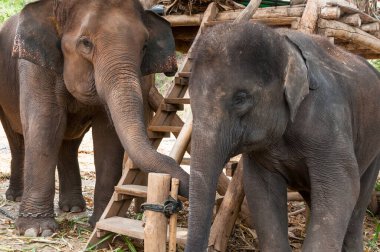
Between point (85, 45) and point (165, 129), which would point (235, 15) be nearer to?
point (165, 129)

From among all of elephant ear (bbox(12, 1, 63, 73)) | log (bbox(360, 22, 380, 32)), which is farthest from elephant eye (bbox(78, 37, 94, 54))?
log (bbox(360, 22, 380, 32))

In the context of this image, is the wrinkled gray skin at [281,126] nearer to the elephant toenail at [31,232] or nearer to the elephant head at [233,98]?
the elephant head at [233,98]

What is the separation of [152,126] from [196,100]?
2.00 meters

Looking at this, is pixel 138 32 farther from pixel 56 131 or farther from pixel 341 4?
pixel 341 4

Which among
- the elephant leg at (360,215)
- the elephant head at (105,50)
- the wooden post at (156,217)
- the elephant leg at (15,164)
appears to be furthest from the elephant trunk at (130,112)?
the elephant leg at (15,164)

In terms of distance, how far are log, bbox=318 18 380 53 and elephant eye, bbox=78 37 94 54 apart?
1.73 m

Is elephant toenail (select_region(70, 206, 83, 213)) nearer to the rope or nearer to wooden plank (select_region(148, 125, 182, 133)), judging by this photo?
A: wooden plank (select_region(148, 125, 182, 133))

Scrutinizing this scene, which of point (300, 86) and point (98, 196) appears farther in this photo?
point (98, 196)

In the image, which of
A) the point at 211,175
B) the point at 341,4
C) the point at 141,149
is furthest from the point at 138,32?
the point at 211,175

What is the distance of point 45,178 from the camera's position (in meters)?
5.21

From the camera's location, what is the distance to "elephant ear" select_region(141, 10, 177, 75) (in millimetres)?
5355

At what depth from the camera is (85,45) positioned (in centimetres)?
488

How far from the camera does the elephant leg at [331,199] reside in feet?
11.5

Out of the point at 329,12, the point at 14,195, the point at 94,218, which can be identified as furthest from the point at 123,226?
the point at 14,195
